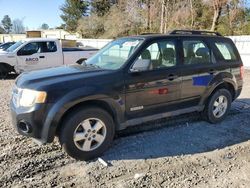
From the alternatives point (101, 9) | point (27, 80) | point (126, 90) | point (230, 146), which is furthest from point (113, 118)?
point (101, 9)

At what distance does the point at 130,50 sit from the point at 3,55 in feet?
27.1

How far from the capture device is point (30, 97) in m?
3.71

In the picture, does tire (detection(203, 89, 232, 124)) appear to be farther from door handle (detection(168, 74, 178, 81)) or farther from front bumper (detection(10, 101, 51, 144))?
front bumper (detection(10, 101, 51, 144))

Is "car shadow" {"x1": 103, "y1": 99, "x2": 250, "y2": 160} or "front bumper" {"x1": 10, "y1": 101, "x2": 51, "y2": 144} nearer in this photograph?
"front bumper" {"x1": 10, "y1": 101, "x2": 51, "y2": 144}

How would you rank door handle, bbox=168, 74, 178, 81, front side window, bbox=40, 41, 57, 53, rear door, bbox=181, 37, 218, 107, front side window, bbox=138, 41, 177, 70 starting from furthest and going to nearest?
front side window, bbox=40, 41, 57, 53 < rear door, bbox=181, 37, 218, 107 < door handle, bbox=168, 74, 178, 81 < front side window, bbox=138, 41, 177, 70

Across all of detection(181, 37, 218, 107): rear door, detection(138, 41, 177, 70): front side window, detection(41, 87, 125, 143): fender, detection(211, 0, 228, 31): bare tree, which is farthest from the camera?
detection(211, 0, 228, 31): bare tree

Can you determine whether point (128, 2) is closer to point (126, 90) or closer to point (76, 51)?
point (76, 51)

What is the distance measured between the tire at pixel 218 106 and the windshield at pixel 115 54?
1.98 meters

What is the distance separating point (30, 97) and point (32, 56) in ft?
27.3

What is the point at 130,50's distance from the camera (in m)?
4.55

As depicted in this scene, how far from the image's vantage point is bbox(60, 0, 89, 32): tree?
4444cm

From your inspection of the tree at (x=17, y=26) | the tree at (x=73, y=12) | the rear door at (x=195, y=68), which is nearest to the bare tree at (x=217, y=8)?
the rear door at (x=195, y=68)

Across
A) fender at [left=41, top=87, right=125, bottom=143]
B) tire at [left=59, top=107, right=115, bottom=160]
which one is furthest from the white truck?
fender at [left=41, top=87, right=125, bottom=143]

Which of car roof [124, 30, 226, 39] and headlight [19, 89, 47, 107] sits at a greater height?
car roof [124, 30, 226, 39]
